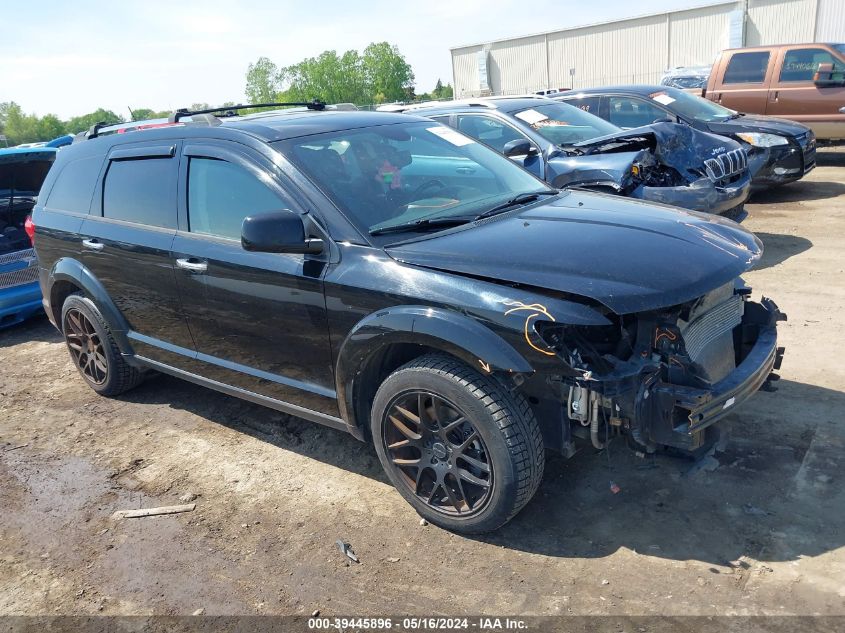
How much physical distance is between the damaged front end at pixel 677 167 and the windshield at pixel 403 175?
2.72m

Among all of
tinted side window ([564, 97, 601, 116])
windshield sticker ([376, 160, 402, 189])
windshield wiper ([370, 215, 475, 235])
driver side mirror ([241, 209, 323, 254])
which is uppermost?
windshield sticker ([376, 160, 402, 189])

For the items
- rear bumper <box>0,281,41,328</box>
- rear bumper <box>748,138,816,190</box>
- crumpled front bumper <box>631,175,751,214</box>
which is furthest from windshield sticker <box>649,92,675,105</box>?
rear bumper <box>0,281,41,328</box>

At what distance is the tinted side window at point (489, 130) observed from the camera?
770 cm

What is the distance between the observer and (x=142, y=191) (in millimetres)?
4445

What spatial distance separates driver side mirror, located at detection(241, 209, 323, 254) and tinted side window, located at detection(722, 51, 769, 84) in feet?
39.0

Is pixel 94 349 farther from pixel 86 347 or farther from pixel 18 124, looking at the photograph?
pixel 18 124

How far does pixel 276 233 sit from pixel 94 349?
263 cm

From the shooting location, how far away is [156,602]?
307 cm

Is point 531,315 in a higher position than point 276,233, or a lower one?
lower

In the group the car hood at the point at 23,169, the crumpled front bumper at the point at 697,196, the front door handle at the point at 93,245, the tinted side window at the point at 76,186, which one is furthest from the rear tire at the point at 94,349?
the crumpled front bumper at the point at 697,196

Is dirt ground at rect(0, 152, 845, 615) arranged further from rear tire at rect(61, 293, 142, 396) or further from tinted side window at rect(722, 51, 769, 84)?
tinted side window at rect(722, 51, 769, 84)

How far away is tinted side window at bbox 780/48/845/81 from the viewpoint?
12102mm

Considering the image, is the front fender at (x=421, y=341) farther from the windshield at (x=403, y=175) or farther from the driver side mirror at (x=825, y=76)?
the driver side mirror at (x=825, y=76)

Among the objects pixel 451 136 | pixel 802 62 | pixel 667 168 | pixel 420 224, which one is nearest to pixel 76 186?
pixel 451 136
